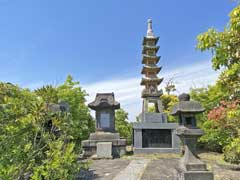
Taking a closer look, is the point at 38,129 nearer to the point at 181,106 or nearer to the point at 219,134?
the point at 181,106

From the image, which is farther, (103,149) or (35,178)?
(103,149)

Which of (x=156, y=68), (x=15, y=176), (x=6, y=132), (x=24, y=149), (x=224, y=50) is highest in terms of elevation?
(x=156, y=68)

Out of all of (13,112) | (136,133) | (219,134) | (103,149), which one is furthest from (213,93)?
(13,112)

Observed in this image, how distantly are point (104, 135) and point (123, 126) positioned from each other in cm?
1178

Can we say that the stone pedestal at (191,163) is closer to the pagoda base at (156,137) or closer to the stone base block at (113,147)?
the stone base block at (113,147)

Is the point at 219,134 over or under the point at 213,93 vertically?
under

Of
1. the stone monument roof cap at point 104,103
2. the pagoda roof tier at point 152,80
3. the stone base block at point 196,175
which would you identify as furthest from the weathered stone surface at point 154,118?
the stone base block at point 196,175

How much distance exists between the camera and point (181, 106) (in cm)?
634

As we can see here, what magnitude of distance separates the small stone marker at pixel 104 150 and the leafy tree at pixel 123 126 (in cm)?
1173

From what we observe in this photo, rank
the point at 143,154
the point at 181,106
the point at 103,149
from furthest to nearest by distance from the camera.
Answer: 1. the point at 143,154
2. the point at 103,149
3. the point at 181,106

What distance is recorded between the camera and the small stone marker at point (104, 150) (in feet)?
38.6

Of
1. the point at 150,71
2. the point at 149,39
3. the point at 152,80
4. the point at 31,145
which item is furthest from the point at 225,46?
the point at 149,39

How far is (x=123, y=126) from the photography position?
24.3 metres

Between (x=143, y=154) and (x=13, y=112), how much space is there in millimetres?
10441
